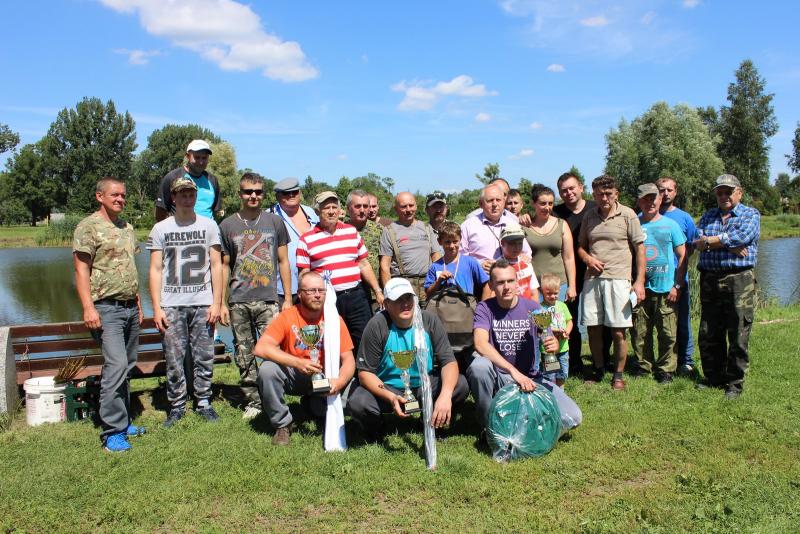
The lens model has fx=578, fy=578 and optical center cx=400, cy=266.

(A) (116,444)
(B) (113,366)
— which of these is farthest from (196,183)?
(A) (116,444)

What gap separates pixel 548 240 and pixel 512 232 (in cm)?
86

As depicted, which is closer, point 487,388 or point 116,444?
point 487,388

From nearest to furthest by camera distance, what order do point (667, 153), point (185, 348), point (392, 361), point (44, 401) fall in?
point (392, 361) < point (185, 348) < point (44, 401) < point (667, 153)

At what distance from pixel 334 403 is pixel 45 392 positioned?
2.88 m

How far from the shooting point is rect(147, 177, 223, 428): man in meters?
5.09

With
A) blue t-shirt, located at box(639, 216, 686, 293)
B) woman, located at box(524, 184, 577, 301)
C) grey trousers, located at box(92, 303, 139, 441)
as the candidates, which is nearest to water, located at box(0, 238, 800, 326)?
grey trousers, located at box(92, 303, 139, 441)

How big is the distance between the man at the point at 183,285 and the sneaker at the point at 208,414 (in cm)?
1

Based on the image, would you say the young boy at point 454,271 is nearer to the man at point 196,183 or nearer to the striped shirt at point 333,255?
the striped shirt at point 333,255

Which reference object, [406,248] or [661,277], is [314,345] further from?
[661,277]

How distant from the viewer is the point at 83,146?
62.5m

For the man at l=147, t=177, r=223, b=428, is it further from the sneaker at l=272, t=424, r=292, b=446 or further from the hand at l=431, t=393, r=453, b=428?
the hand at l=431, t=393, r=453, b=428

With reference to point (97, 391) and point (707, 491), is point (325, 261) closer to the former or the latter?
point (97, 391)

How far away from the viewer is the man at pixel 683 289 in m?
6.50

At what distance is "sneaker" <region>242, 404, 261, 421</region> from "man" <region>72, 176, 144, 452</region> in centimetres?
95
